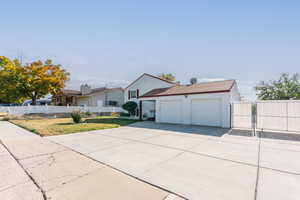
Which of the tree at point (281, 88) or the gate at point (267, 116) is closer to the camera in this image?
the gate at point (267, 116)

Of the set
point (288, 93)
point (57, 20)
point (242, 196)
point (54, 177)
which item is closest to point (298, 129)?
point (242, 196)

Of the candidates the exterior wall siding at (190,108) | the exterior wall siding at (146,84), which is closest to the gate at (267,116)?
the exterior wall siding at (190,108)

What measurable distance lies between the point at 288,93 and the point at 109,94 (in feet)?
104

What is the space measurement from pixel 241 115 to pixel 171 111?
5456mm

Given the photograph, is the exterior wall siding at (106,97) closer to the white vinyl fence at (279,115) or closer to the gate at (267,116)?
the gate at (267,116)

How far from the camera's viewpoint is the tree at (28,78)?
19172 mm

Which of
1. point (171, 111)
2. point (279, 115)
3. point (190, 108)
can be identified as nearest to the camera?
point (279, 115)

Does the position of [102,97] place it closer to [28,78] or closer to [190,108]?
[28,78]

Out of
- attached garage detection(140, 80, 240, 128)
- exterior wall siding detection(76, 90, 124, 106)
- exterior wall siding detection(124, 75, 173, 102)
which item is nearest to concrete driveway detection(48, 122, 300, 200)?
attached garage detection(140, 80, 240, 128)

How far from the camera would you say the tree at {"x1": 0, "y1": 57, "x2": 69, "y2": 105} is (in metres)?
19.2

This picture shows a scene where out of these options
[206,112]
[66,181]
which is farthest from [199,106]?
[66,181]

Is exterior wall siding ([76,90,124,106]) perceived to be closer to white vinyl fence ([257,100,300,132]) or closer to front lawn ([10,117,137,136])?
front lawn ([10,117,137,136])

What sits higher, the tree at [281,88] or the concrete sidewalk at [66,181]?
the tree at [281,88]

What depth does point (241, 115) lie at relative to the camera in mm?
9930
